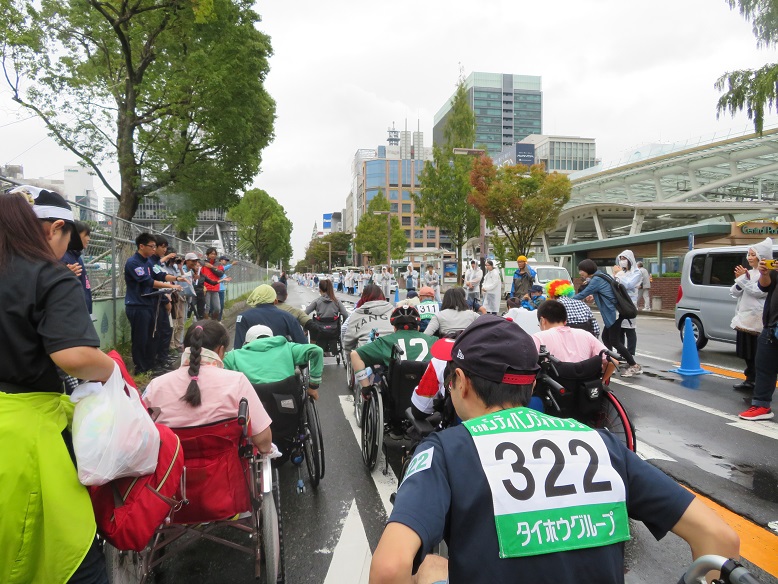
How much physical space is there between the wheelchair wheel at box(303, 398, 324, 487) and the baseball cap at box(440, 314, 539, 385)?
2630 mm

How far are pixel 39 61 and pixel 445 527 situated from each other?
18.5 metres

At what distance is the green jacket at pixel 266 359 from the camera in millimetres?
3441

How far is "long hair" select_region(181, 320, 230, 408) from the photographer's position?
8.57ft

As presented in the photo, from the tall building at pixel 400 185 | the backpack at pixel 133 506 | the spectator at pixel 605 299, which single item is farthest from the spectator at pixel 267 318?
the tall building at pixel 400 185

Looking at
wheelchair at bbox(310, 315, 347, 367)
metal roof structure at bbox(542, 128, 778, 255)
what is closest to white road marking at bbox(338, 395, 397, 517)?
wheelchair at bbox(310, 315, 347, 367)

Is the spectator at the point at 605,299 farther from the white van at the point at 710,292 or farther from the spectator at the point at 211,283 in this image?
the spectator at the point at 211,283

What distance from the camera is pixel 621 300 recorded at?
25.6ft

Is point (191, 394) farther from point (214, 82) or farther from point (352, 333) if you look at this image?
point (214, 82)

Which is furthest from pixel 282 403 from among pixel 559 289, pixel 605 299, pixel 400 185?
pixel 400 185

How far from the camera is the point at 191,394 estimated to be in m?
2.61

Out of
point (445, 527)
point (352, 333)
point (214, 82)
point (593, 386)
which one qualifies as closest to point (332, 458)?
point (352, 333)

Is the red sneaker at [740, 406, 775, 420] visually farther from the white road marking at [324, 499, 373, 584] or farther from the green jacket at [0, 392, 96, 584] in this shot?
the green jacket at [0, 392, 96, 584]

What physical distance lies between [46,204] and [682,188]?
48416 mm

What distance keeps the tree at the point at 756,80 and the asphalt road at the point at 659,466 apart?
7.01 m
